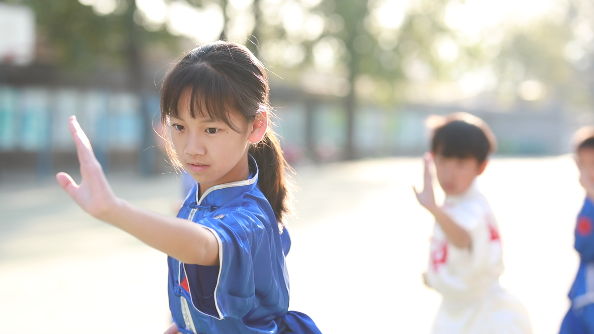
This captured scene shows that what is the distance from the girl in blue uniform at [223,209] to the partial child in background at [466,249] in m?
1.17

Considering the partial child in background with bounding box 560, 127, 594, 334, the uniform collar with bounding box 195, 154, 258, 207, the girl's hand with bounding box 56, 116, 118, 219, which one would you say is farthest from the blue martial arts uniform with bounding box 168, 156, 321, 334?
the partial child in background with bounding box 560, 127, 594, 334

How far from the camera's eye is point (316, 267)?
20.7 ft

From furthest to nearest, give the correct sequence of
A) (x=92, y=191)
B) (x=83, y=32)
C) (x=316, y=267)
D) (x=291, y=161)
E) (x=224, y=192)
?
(x=291, y=161), (x=83, y=32), (x=316, y=267), (x=224, y=192), (x=92, y=191)

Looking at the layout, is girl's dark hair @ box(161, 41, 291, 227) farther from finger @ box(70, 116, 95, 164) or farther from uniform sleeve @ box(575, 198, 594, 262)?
uniform sleeve @ box(575, 198, 594, 262)

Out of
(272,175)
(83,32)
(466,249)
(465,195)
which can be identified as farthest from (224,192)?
(83,32)

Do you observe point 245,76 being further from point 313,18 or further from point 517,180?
point 313,18

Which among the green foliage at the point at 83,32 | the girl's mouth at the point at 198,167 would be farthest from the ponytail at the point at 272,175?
the green foliage at the point at 83,32

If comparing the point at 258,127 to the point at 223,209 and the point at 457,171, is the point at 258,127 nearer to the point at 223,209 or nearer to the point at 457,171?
the point at 223,209

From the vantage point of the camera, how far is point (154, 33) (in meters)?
16.8

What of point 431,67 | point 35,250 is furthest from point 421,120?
point 35,250

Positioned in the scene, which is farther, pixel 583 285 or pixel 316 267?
pixel 316 267

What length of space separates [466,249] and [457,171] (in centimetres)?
37

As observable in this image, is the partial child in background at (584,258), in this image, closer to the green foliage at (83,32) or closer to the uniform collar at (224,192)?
the uniform collar at (224,192)

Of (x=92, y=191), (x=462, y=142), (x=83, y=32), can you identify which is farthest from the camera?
(x=83, y=32)
